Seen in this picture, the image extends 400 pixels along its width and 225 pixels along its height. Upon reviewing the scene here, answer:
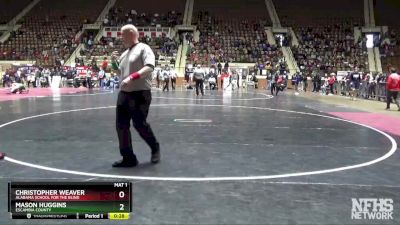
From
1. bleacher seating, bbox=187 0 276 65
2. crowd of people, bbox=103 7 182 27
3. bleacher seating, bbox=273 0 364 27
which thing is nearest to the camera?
bleacher seating, bbox=187 0 276 65

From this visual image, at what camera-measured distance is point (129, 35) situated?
545 centimetres

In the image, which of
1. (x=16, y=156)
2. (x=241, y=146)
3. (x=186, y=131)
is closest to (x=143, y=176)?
(x=16, y=156)

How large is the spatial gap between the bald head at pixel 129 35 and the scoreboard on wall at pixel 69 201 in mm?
2437

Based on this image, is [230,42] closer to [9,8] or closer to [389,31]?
[389,31]

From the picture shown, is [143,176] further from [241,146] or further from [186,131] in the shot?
[186,131]

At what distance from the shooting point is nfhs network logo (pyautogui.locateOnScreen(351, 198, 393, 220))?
3750 mm

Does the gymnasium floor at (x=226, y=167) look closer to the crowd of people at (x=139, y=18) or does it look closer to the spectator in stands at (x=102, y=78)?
the spectator in stands at (x=102, y=78)

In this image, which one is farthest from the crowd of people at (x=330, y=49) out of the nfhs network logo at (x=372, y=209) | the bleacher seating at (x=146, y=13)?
the nfhs network logo at (x=372, y=209)

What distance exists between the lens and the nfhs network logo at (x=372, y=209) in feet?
12.3

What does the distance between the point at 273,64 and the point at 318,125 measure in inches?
1009

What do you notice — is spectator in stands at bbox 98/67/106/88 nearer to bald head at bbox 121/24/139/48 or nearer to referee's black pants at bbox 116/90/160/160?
bald head at bbox 121/24/139/48

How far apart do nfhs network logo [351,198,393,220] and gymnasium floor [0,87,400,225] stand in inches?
2.2

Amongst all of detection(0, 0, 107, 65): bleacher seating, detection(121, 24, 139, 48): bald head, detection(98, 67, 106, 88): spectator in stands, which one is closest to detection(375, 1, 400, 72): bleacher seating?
detection(98, 67, 106, 88): spectator in stands

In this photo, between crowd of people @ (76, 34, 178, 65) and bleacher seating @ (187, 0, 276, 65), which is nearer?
crowd of people @ (76, 34, 178, 65)
